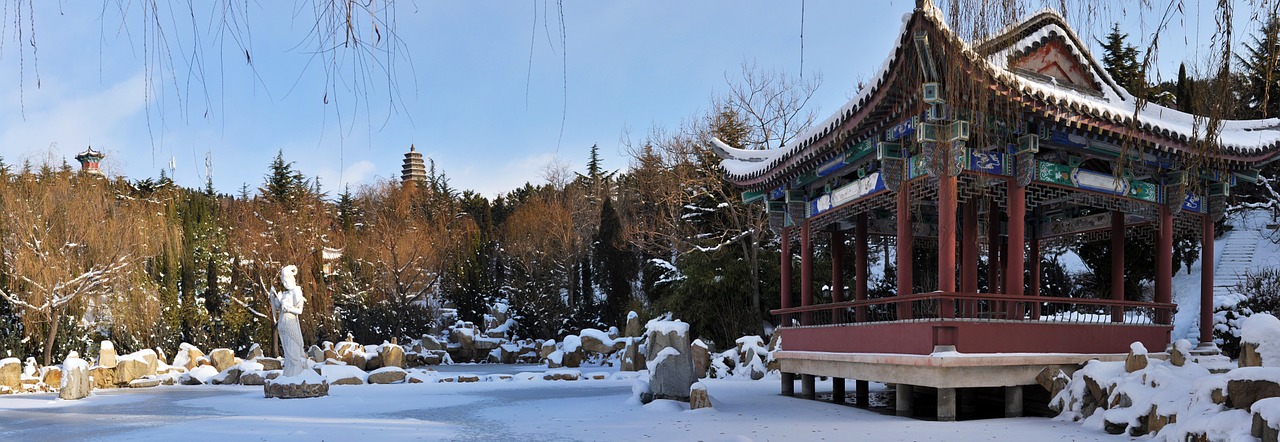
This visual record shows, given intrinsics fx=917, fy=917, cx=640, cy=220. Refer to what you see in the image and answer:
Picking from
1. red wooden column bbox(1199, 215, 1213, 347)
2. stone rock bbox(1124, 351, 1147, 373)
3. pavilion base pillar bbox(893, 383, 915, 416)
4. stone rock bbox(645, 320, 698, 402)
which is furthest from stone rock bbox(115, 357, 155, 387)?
red wooden column bbox(1199, 215, 1213, 347)

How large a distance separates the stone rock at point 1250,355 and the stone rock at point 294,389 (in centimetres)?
920

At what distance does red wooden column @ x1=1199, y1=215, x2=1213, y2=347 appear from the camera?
8.88 meters

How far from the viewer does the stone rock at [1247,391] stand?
485cm

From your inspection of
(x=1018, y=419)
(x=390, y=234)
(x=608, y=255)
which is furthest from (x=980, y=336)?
(x=390, y=234)

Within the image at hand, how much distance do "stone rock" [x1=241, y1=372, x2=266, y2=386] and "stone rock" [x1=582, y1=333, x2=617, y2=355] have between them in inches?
270

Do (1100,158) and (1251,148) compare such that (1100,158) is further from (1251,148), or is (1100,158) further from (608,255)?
(608,255)

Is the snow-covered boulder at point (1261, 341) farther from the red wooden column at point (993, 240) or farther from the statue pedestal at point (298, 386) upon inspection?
the statue pedestal at point (298, 386)

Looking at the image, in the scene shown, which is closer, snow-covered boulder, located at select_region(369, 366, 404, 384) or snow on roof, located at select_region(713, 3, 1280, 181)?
snow on roof, located at select_region(713, 3, 1280, 181)

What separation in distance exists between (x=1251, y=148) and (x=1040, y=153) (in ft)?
6.05

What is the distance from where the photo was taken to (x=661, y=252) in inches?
909

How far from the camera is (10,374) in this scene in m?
13.5

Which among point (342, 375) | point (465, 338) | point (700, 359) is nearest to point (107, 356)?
point (342, 375)

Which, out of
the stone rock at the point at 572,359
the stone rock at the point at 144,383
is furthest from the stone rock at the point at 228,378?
the stone rock at the point at 572,359

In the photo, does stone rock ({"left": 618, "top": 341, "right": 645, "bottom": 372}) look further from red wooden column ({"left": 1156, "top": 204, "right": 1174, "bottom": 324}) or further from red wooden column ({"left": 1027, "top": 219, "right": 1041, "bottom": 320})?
red wooden column ({"left": 1156, "top": 204, "right": 1174, "bottom": 324})
